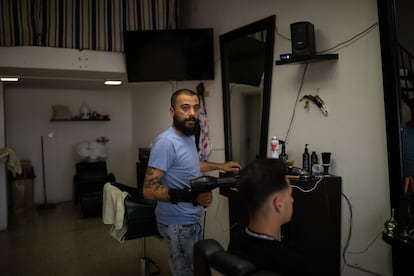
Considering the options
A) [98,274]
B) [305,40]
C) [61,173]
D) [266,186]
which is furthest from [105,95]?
[266,186]

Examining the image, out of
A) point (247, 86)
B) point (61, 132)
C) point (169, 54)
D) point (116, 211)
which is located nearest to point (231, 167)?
point (116, 211)

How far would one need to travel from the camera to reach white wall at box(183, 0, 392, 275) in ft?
6.85

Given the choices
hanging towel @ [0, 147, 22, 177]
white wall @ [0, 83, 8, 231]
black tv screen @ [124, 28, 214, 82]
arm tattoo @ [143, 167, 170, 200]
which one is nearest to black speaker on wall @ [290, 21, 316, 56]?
arm tattoo @ [143, 167, 170, 200]

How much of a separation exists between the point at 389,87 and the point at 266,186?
3.73 feet

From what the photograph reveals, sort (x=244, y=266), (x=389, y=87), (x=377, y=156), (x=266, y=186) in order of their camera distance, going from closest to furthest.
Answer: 1. (x=244, y=266)
2. (x=266, y=186)
3. (x=389, y=87)
4. (x=377, y=156)

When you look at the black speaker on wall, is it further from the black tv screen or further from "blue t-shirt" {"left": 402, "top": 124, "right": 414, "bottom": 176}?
the black tv screen

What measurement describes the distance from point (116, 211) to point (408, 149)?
6.17ft

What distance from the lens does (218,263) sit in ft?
3.27

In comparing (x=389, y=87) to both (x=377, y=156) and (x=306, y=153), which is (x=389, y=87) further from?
(x=306, y=153)

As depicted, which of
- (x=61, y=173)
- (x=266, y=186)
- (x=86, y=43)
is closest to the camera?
(x=266, y=186)

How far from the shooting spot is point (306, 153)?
237cm

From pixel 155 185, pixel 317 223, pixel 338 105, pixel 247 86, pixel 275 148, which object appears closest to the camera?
pixel 155 185

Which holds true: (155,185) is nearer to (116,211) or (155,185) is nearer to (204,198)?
(204,198)

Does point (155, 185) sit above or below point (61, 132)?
below
